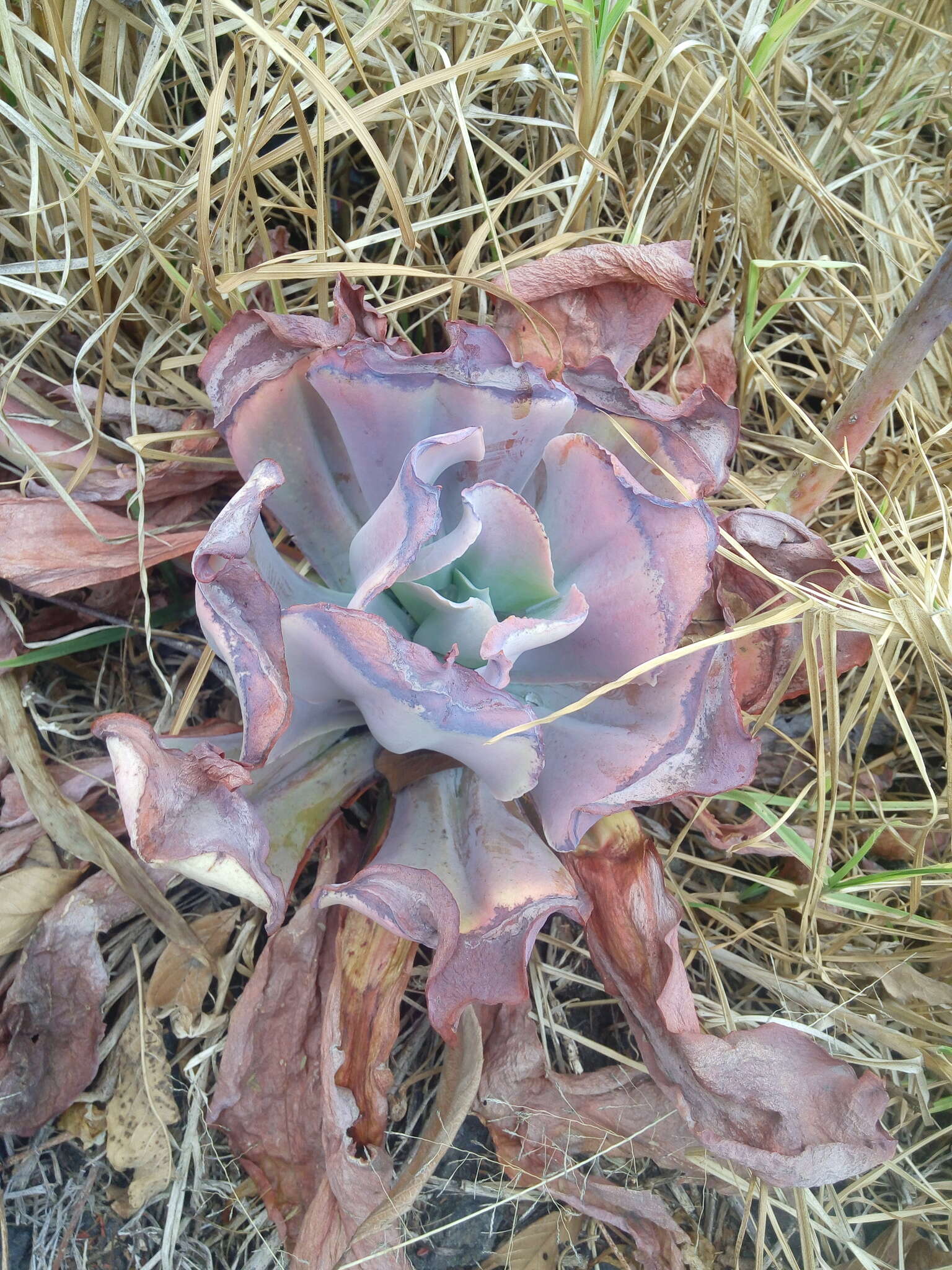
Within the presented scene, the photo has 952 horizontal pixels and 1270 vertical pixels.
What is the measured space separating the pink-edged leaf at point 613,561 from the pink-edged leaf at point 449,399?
0.05 metres

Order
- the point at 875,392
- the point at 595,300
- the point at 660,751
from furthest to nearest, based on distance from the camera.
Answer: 1. the point at 595,300
2. the point at 875,392
3. the point at 660,751

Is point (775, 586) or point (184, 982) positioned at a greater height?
point (775, 586)

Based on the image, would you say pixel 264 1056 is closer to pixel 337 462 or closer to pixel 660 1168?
pixel 660 1168

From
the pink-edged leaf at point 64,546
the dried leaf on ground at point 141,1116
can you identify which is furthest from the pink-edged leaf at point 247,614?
the dried leaf on ground at point 141,1116

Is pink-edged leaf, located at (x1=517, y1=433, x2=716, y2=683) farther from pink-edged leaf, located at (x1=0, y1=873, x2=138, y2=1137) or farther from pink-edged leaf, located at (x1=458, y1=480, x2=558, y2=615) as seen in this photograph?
pink-edged leaf, located at (x1=0, y1=873, x2=138, y2=1137)

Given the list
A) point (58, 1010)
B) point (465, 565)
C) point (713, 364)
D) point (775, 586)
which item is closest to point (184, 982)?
point (58, 1010)

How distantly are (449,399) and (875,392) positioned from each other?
56 cm

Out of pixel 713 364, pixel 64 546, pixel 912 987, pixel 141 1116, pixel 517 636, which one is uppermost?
pixel 713 364

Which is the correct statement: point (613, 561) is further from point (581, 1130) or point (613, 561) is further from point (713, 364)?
point (581, 1130)

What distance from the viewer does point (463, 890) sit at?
1.12 metres

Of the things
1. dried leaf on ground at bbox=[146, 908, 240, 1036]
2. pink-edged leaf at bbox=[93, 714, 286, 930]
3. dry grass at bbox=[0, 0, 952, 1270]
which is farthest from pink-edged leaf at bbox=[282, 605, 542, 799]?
dried leaf on ground at bbox=[146, 908, 240, 1036]

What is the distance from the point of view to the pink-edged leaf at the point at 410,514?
94cm

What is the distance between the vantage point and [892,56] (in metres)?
1.73

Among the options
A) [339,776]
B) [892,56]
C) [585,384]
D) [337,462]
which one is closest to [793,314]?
[892,56]
